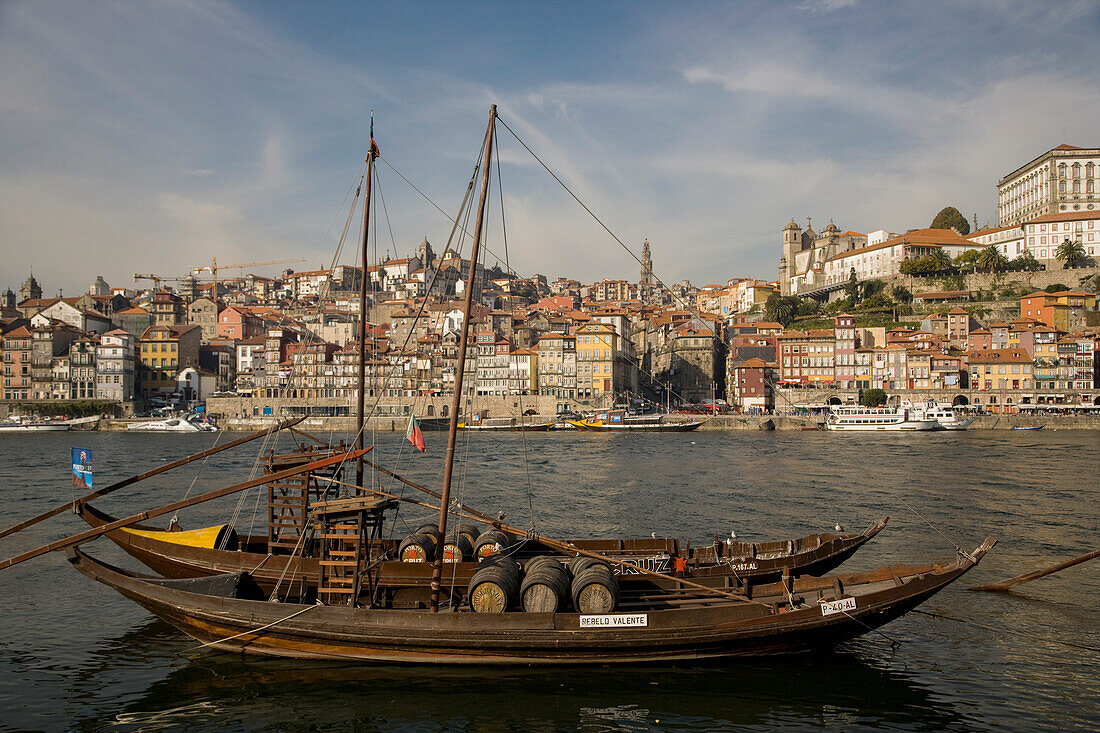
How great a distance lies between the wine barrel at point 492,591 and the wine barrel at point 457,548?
74.3 inches

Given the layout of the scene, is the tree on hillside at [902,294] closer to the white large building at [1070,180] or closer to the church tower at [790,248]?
the white large building at [1070,180]

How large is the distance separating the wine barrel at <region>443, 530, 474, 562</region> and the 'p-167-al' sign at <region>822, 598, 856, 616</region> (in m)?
6.09

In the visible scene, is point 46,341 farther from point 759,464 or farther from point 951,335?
point 951,335

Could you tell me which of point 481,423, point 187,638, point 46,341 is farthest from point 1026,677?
point 46,341

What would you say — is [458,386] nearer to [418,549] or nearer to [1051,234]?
[418,549]

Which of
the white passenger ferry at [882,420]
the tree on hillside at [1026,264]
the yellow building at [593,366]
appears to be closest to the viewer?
the white passenger ferry at [882,420]

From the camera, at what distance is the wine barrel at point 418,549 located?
44.5 ft

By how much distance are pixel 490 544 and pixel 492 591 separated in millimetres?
3476

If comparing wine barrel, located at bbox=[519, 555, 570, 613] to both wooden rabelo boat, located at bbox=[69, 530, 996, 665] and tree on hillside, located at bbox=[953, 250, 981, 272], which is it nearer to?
wooden rabelo boat, located at bbox=[69, 530, 996, 665]

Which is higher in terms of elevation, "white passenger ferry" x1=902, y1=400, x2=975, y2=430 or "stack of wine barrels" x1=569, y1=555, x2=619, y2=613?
"white passenger ferry" x1=902, y1=400, x2=975, y2=430

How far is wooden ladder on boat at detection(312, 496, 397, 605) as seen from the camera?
11.7 meters

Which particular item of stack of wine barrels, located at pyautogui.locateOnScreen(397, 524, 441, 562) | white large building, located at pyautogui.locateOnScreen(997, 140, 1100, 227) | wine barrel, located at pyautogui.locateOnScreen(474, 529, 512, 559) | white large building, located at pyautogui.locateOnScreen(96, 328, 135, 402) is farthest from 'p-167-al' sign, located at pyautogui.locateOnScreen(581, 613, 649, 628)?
white large building, located at pyautogui.locateOnScreen(997, 140, 1100, 227)

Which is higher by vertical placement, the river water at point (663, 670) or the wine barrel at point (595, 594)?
the wine barrel at point (595, 594)

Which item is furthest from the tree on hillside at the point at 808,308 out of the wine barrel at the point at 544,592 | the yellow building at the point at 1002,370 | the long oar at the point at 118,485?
the wine barrel at the point at 544,592
